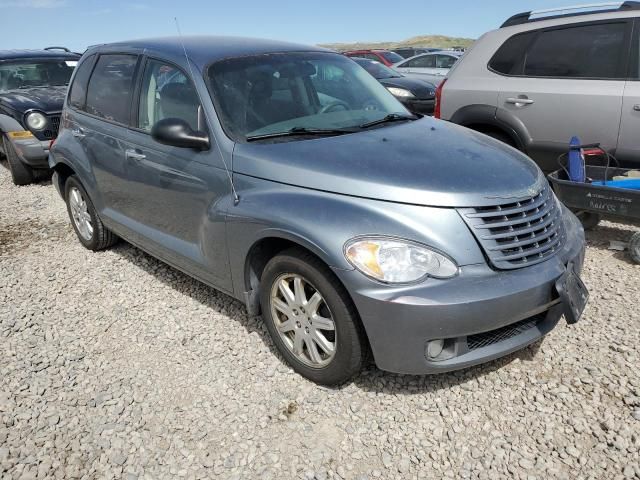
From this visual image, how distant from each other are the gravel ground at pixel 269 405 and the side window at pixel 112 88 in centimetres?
150

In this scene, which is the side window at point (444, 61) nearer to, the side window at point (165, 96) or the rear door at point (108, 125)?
the rear door at point (108, 125)

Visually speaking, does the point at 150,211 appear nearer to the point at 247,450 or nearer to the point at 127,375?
the point at 127,375

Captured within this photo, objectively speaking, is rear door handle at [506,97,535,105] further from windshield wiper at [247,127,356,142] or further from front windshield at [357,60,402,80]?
front windshield at [357,60,402,80]

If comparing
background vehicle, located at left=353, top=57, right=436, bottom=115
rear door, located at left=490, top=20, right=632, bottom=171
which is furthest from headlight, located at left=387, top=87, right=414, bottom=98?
rear door, located at left=490, top=20, right=632, bottom=171

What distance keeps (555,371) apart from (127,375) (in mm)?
2485

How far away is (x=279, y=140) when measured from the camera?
9.91ft

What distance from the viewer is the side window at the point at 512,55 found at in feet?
17.2

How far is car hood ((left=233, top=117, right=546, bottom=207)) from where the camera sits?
2.51m

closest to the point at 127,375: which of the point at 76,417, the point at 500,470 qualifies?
the point at 76,417

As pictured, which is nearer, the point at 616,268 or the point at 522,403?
the point at 522,403

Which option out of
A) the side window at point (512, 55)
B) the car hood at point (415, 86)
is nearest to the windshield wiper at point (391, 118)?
the side window at point (512, 55)

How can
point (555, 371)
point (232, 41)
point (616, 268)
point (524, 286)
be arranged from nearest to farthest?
1. point (524, 286)
2. point (555, 371)
3. point (232, 41)
4. point (616, 268)

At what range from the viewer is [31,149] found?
7.28 metres

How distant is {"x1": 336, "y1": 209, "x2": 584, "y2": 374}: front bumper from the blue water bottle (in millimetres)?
2008
